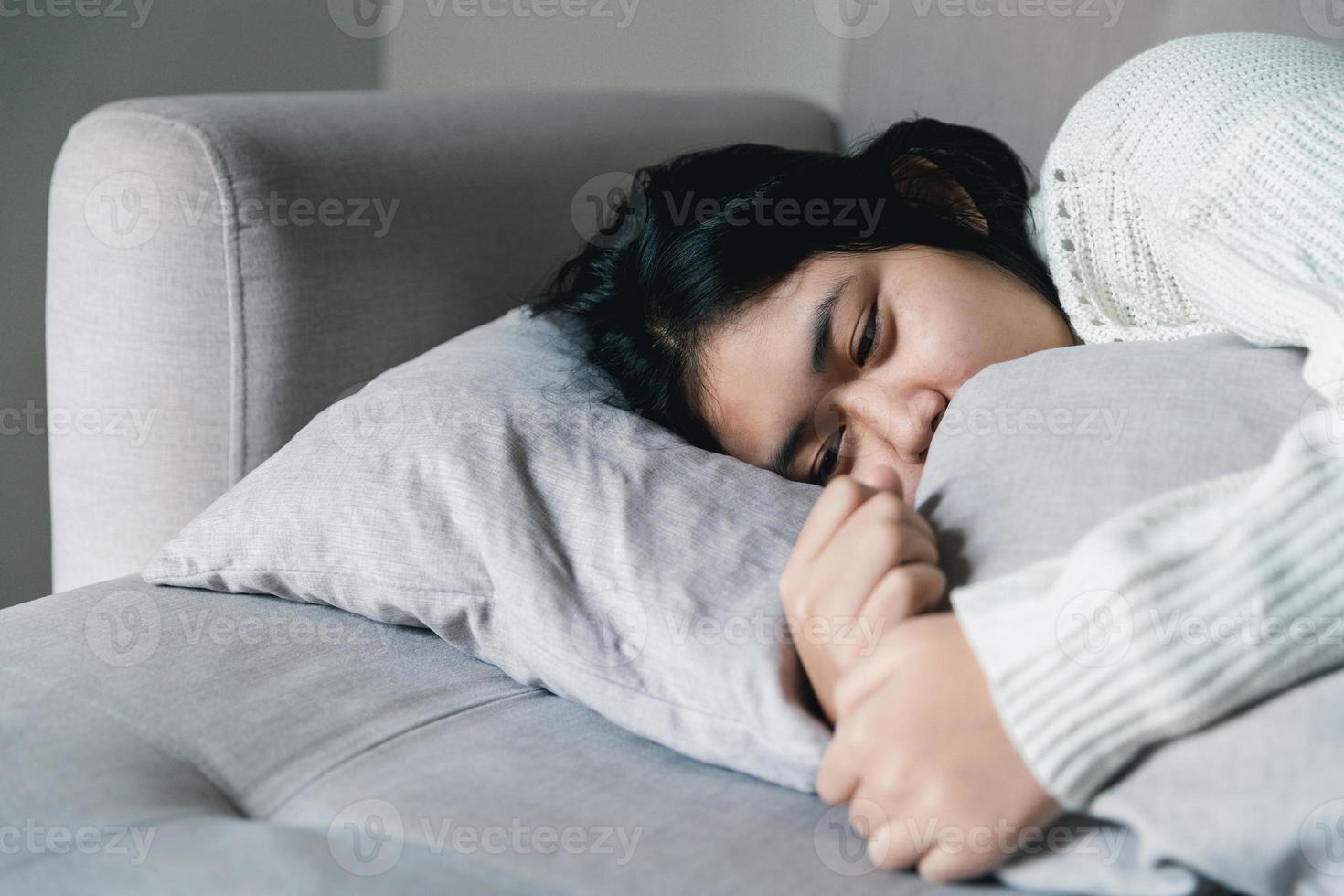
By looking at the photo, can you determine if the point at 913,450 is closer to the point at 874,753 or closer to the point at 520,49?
the point at 874,753

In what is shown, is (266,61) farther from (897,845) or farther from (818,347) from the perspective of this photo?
(897,845)

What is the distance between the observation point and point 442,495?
2.60 ft

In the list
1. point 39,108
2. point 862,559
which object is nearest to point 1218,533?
point 862,559

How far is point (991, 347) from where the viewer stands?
89cm

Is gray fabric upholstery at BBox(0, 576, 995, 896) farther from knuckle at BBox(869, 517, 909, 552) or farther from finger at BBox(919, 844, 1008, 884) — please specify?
knuckle at BBox(869, 517, 909, 552)

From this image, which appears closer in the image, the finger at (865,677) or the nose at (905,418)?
the finger at (865,677)

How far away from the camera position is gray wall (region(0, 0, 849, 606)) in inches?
62.2

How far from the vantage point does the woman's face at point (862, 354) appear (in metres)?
0.87
